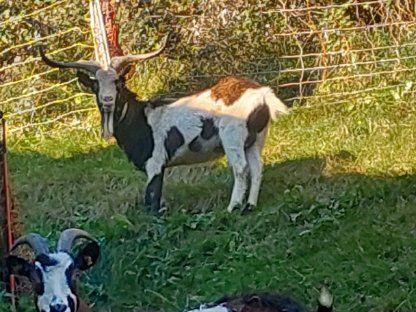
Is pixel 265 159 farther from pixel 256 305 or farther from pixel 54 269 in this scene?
pixel 256 305

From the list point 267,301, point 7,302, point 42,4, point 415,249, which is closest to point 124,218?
point 7,302

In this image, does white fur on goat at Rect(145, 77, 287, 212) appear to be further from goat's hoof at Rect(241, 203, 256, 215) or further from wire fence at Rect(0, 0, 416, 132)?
wire fence at Rect(0, 0, 416, 132)

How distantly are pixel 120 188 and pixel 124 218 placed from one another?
39.2 inches

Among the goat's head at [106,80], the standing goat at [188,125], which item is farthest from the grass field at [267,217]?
the goat's head at [106,80]

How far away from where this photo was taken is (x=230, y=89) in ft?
27.9

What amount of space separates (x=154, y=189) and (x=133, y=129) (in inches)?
19.1

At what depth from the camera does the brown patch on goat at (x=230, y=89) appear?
8.41 m

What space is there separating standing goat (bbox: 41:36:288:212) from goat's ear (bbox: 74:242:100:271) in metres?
2.15

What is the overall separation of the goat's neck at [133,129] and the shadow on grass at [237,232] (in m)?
0.33

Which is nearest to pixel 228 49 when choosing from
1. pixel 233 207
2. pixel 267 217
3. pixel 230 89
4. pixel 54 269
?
pixel 230 89

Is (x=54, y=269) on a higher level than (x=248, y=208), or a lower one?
higher

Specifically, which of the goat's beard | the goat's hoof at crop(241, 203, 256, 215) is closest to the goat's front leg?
the goat's beard

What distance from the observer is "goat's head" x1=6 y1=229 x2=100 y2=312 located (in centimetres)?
577

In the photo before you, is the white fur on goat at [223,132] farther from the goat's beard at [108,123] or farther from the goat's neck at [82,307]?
the goat's neck at [82,307]
